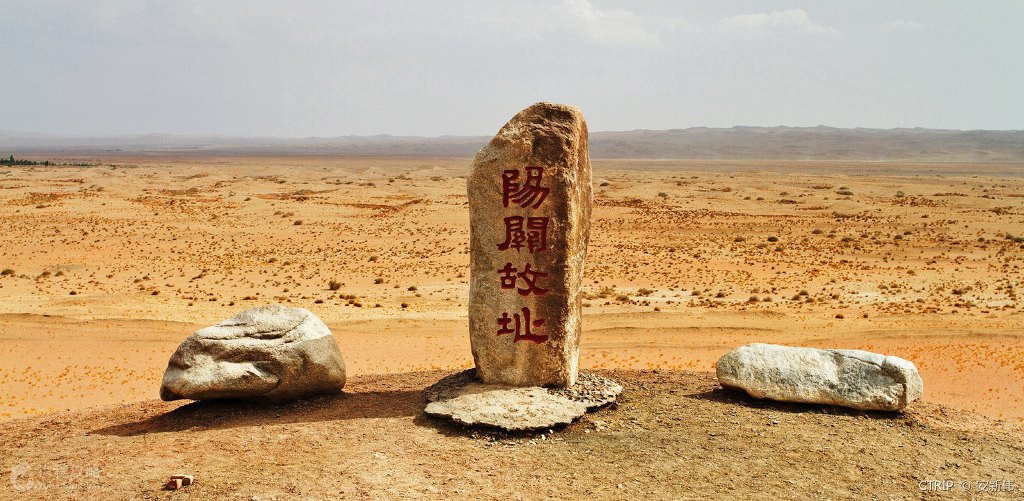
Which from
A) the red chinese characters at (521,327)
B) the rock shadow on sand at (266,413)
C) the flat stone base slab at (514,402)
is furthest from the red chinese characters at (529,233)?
the rock shadow on sand at (266,413)

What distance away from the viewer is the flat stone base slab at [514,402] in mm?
10336

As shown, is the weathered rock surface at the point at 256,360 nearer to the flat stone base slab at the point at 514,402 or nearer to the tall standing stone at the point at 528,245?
the flat stone base slab at the point at 514,402

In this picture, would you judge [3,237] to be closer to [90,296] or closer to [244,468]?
[90,296]

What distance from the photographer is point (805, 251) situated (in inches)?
1393

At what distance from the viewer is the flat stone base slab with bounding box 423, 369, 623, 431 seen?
1034cm

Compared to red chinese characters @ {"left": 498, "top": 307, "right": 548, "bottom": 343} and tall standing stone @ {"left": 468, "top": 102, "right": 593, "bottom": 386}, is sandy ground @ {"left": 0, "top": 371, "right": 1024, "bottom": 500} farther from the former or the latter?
red chinese characters @ {"left": 498, "top": 307, "right": 548, "bottom": 343}

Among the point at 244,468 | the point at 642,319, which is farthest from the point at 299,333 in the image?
the point at 642,319

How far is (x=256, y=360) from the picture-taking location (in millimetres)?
11078

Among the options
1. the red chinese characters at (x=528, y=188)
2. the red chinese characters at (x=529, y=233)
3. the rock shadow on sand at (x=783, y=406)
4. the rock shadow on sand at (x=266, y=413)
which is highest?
the red chinese characters at (x=528, y=188)

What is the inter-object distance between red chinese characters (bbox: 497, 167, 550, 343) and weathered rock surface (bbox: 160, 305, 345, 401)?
2815 mm

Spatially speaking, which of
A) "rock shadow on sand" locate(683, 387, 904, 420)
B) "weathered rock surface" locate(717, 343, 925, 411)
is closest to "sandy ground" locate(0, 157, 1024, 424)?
"weathered rock surface" locate(717, 343, 925, 411)

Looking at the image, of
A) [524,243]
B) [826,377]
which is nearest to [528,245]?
[524,243]

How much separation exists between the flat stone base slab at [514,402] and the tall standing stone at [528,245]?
31cm

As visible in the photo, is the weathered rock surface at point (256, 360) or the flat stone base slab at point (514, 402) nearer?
the flat stone base slab at point (514, 402)
